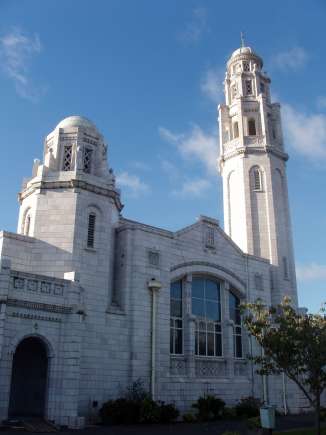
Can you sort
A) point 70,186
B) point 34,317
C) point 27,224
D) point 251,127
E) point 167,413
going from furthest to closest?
1. point 251,127
2. point 27,224
3. point 70,186
4. point 167,413
5. point 34,317

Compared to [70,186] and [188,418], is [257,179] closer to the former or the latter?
[70,186]

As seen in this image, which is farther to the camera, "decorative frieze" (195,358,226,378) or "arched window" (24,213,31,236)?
"decorative frieze" (195,358,226,378)

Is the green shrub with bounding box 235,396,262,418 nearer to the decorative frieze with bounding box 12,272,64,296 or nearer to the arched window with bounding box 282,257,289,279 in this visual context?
the arched window with bounding box 282,257,289,279

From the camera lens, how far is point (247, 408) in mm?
28953

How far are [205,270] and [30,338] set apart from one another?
1388 cm

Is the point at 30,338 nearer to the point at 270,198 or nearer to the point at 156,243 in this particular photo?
the point at 156,243

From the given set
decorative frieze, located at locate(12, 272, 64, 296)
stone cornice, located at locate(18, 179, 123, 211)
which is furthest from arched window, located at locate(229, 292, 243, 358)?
decorative frieze, located at locate(12, 272, 64, 296)

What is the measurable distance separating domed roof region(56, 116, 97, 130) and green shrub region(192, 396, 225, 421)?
18.6 m

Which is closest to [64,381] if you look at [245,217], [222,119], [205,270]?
[205,270]

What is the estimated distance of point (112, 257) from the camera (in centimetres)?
2858

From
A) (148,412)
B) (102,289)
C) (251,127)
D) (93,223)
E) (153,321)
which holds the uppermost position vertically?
(251,127)

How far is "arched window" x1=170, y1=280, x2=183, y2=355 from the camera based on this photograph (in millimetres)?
29281

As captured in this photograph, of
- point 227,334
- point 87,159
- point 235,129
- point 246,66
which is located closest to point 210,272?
point 227,334

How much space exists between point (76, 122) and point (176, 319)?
14.4m
